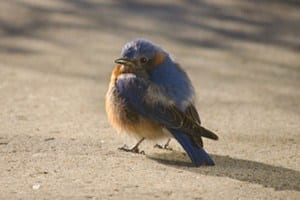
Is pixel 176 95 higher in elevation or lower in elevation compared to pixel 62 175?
higher

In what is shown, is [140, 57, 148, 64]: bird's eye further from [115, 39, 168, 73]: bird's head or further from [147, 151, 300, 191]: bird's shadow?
[147, 151, 300, 191]: bird's shadow

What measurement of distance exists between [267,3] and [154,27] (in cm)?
226

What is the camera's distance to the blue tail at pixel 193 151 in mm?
5832

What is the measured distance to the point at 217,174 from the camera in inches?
222

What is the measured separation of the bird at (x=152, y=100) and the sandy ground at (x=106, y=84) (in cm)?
19

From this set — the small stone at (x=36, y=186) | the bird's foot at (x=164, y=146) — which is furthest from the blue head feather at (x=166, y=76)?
the small stone at (x=36, y=186)

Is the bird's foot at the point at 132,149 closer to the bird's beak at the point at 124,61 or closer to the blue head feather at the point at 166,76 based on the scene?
the blue head feather at the point at 166,76

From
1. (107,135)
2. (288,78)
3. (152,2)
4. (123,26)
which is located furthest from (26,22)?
(107,135)

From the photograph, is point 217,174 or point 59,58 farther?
point 59,58

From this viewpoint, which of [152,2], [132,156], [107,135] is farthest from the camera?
[152,2]

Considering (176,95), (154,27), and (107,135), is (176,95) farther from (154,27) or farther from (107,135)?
(154,27)

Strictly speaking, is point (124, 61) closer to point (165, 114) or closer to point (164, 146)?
point (165, 114)

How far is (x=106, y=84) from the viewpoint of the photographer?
8789 mm

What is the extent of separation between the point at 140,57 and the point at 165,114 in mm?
482
